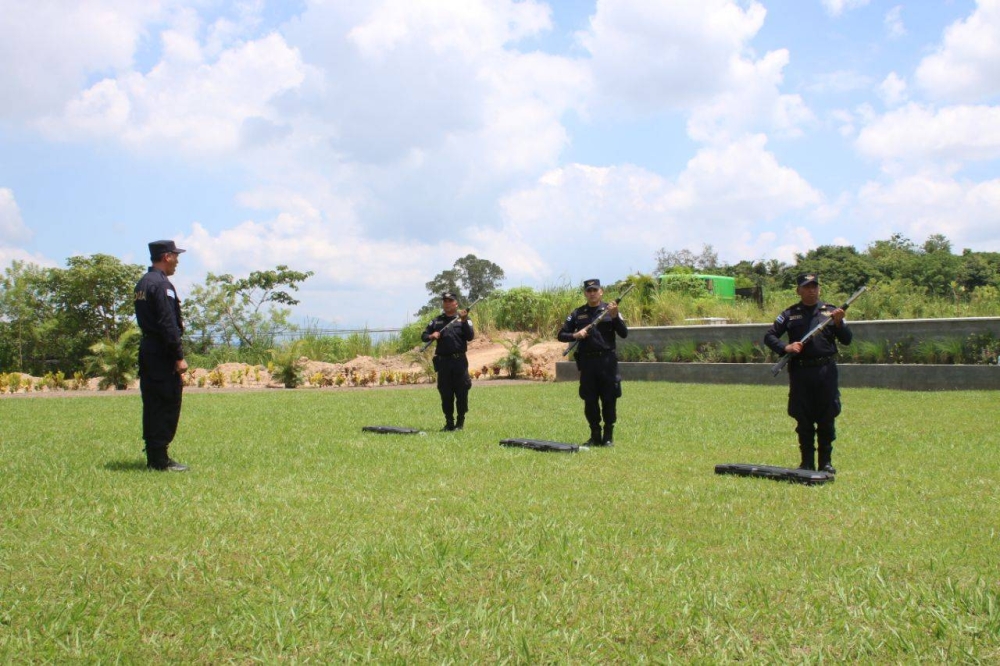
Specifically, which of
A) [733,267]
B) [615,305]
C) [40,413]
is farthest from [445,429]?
[733,267]

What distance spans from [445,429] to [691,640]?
312 inches

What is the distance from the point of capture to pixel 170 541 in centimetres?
527

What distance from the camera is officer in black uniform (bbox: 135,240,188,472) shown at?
7891 mm

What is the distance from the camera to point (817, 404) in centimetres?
792

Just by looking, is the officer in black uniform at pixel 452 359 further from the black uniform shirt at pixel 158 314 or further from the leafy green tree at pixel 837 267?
the leafy green tree at pixel 837 267

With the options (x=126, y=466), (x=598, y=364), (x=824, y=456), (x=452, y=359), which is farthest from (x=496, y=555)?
(x=452, y=359)

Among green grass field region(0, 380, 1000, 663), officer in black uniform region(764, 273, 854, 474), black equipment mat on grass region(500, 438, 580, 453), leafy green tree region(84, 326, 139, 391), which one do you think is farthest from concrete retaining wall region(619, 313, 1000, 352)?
leafy green tree region(84, 326, 139, 391)

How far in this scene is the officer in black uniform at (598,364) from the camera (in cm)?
978

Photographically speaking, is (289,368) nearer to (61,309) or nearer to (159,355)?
(61,309)

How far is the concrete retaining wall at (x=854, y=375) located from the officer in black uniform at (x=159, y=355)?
42.7ft

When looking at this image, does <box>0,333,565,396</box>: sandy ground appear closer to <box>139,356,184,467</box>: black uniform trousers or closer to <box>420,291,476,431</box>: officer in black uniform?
<box>420,291,476,431</box>: officer in black uniform

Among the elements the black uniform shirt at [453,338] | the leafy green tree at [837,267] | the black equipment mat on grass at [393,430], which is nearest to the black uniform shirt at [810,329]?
the black uniform shirt at [453,338]

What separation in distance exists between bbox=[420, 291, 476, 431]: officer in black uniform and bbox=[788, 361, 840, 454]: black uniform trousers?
4580 mm

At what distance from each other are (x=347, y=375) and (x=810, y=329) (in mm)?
17363
